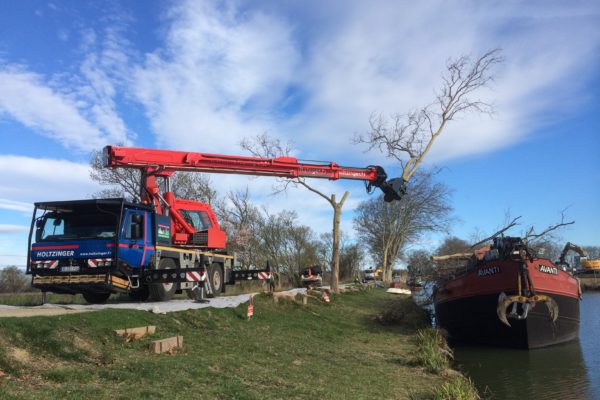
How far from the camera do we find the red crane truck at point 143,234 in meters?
12.0

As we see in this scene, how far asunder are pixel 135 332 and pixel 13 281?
28.5 m

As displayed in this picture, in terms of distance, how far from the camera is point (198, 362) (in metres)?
7.46

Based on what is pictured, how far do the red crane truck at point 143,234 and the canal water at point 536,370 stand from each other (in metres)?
5.46

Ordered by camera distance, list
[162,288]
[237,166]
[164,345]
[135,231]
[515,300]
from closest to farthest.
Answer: [164,345] → [135,231] → [162,288] → [515,300] → [237,166]

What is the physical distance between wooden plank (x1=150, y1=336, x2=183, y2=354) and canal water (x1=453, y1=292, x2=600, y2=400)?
5999 millimetres

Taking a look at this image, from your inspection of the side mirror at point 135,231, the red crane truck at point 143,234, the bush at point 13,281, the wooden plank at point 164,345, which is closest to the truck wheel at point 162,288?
the red crane truck at point 143,234

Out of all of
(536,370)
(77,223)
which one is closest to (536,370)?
(536,370)

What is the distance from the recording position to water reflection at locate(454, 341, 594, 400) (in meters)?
10.3

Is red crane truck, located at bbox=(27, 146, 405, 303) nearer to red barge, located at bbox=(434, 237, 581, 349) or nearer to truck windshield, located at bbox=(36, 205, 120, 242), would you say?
truck windshield, located at bbox=(36, 205, 120, 242)

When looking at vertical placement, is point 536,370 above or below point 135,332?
below

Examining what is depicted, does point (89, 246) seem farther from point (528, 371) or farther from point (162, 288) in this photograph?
point (528, 371)

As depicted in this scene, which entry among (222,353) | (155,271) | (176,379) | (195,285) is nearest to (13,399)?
(176,379)

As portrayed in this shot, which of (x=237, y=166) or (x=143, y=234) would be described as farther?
(x=237, y=166)

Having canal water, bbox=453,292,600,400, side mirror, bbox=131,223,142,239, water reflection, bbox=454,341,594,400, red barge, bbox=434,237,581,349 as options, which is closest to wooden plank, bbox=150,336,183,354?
side mirror, bbox=131,223,142,239
